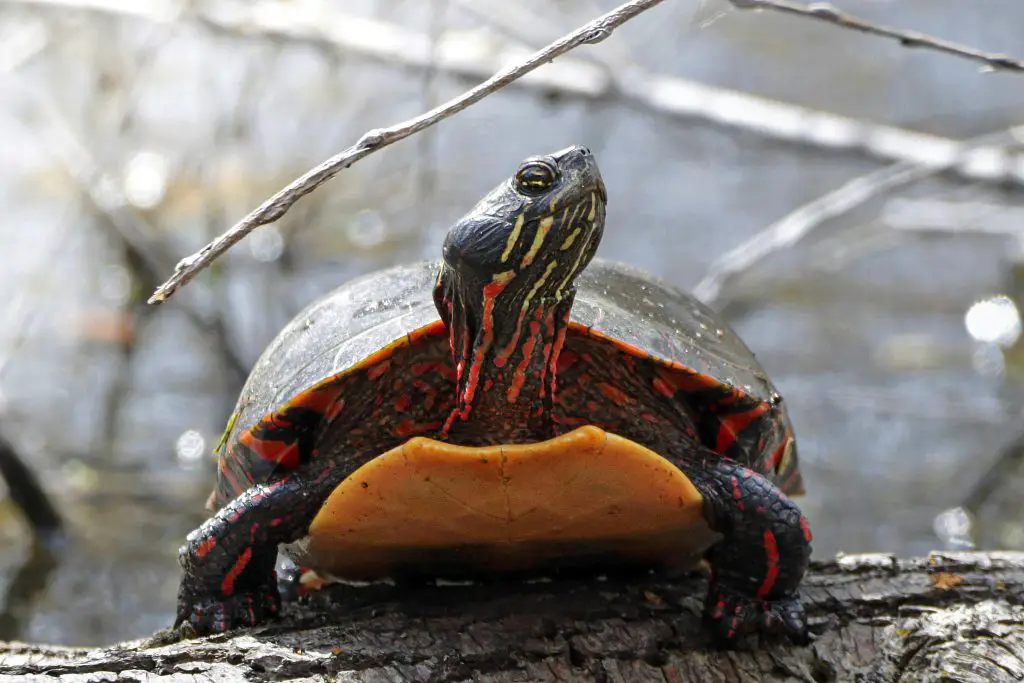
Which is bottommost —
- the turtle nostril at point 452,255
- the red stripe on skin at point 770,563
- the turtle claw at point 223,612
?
the turtle claw at point 223,612

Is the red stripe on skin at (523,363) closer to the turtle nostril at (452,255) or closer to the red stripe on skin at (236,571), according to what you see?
the turtle nostril at (452,255)

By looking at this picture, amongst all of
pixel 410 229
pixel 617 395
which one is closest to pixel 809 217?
pixel 617 395

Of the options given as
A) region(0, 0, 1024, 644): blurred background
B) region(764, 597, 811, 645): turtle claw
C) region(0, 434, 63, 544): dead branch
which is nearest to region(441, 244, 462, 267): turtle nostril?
region(764, 597, 811, 645): turtle claw

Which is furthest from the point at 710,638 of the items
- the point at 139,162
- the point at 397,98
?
the point at 139,162

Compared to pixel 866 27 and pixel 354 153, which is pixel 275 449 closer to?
pixel 354 153

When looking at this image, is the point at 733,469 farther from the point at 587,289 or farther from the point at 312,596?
the point at 312,596

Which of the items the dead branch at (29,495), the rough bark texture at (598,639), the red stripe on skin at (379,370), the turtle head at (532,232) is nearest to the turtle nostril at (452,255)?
the turtle head at (532,232)
